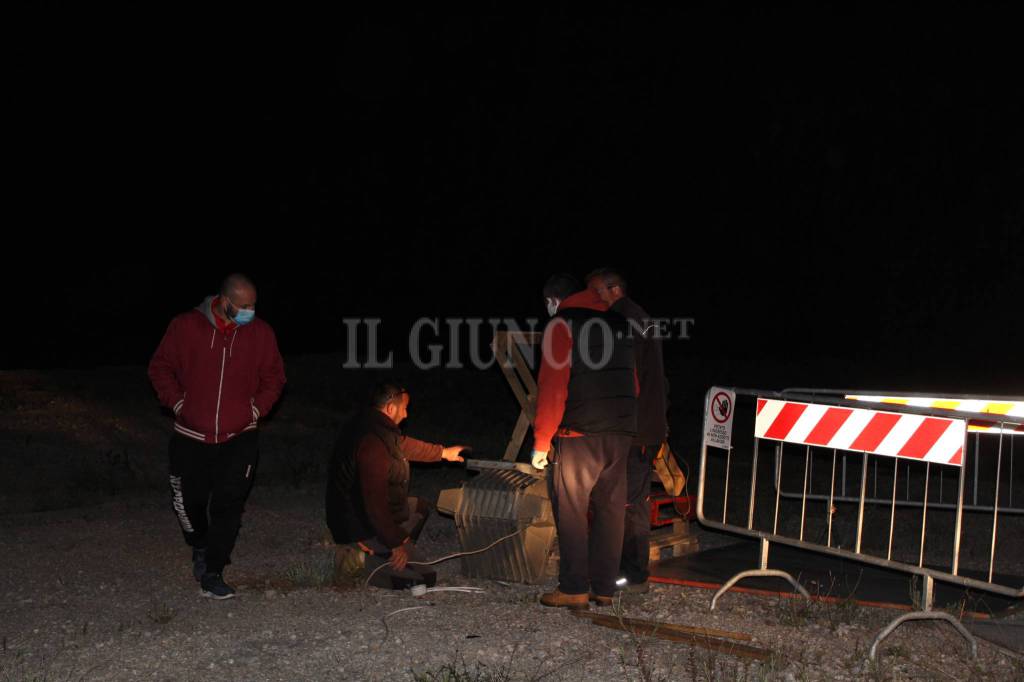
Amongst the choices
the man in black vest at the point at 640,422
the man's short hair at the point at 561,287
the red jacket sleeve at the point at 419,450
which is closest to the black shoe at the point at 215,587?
the red jacket sleeve at the point at 419,450

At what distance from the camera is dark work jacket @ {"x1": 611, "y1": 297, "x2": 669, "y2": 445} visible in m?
6.82

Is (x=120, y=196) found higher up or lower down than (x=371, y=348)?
higher up

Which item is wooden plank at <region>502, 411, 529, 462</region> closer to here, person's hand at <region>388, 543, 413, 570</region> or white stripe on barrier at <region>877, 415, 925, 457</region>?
person's hand at <region>388, 543, 413, 570</region>

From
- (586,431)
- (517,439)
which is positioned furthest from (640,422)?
(517,439)

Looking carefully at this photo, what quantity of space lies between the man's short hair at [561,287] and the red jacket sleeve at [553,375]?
0.46 meters

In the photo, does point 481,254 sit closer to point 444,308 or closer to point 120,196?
point 444,308

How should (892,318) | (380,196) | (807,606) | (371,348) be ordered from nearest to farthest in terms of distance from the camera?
(807,606), (371,348), (892,318), (380,196)

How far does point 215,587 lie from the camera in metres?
6.53

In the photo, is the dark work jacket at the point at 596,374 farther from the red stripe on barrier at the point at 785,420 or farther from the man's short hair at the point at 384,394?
the red stripe on barrier at the point at 785,420

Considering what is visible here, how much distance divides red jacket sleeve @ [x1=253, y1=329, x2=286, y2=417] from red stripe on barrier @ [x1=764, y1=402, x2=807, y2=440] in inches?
126

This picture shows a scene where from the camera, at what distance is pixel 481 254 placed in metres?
42.9

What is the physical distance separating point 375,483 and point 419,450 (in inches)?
18.1

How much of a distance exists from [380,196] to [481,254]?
4.42 meters

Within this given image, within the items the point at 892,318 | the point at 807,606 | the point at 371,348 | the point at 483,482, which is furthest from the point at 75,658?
the point at 892,318
